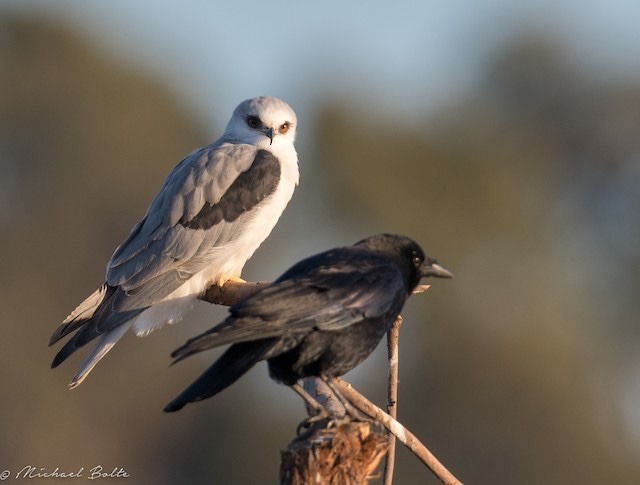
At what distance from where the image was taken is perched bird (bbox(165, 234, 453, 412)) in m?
6.68

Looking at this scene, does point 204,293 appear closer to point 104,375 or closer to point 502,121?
point 104,375

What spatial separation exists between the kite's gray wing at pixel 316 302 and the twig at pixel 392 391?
0.51ft

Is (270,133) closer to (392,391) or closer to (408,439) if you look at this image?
(392,391)

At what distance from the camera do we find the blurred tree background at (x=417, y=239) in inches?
1192

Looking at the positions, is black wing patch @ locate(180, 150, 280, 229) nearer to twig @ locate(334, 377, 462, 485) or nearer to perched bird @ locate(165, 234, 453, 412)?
perched bird @ locate(165, 234, 453, 412)

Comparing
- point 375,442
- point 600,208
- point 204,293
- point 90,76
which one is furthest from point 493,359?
point 375,442

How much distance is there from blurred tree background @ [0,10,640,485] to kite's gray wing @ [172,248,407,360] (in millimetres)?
18300

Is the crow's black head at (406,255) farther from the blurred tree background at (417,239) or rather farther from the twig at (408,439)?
the blurred tree background at (417,239)

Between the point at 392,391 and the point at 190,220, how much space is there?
298 cm

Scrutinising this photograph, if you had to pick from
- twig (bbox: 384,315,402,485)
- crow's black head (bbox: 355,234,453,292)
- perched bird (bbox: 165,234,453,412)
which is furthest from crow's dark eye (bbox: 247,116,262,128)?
twig (bbox: 384,315,402,485)

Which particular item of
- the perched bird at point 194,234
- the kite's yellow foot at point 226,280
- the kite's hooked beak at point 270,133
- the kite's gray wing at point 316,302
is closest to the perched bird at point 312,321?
the kite's gray wing at point 316,302

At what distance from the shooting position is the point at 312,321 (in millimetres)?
6891

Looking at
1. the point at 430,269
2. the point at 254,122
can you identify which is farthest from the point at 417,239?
the point at 430,269

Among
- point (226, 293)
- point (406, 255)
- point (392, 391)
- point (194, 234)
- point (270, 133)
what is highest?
point (270, 133)
